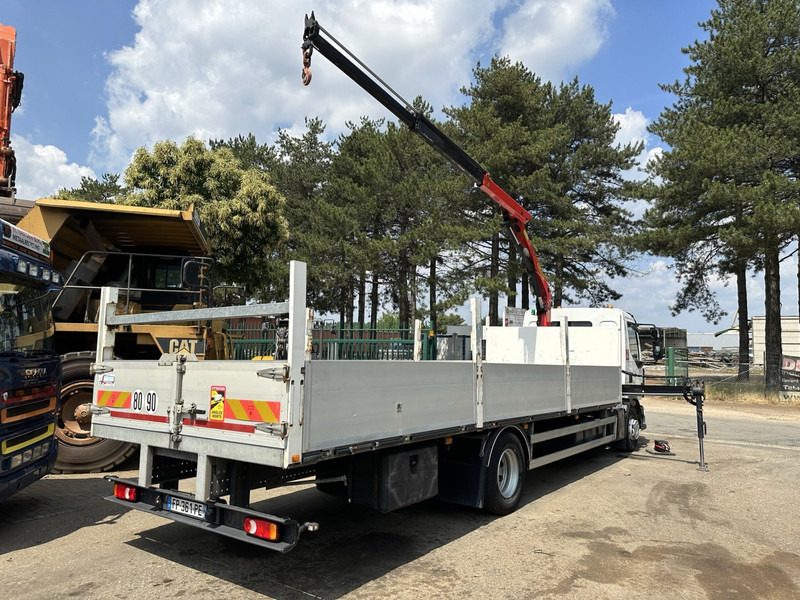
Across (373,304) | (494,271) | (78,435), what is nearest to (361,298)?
(373,304)

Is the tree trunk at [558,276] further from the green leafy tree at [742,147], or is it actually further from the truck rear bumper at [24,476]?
the truck rear bumper at [24,476]

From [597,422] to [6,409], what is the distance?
743 centimetres

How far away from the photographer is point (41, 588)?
3998 millimetres

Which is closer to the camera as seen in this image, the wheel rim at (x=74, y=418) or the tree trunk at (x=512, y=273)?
the wheel rim at (x=74, y=418)

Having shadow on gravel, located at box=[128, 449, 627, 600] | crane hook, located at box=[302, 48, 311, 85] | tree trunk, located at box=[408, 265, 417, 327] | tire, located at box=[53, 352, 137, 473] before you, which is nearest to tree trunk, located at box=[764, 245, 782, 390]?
tree trunk, located at box=[408, 265, 417, 327]

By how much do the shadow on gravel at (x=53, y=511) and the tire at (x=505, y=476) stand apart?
12.7 feet

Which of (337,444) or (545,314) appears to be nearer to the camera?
(337,444)

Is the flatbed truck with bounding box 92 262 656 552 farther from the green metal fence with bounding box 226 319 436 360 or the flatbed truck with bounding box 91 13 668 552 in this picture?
the green metal fence with bounding box 226 319 436 360

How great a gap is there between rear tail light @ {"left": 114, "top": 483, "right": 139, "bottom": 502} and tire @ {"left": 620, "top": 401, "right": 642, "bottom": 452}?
26.9 ft

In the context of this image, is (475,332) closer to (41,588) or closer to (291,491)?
(291,491)

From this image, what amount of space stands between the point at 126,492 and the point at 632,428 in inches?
346

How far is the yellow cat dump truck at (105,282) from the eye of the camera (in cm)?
744

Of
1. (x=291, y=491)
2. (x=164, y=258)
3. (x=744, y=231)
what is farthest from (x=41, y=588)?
(x=744, y=231)

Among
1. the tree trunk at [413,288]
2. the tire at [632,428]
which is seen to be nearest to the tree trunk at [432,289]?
the tree trunk at [413,288]
